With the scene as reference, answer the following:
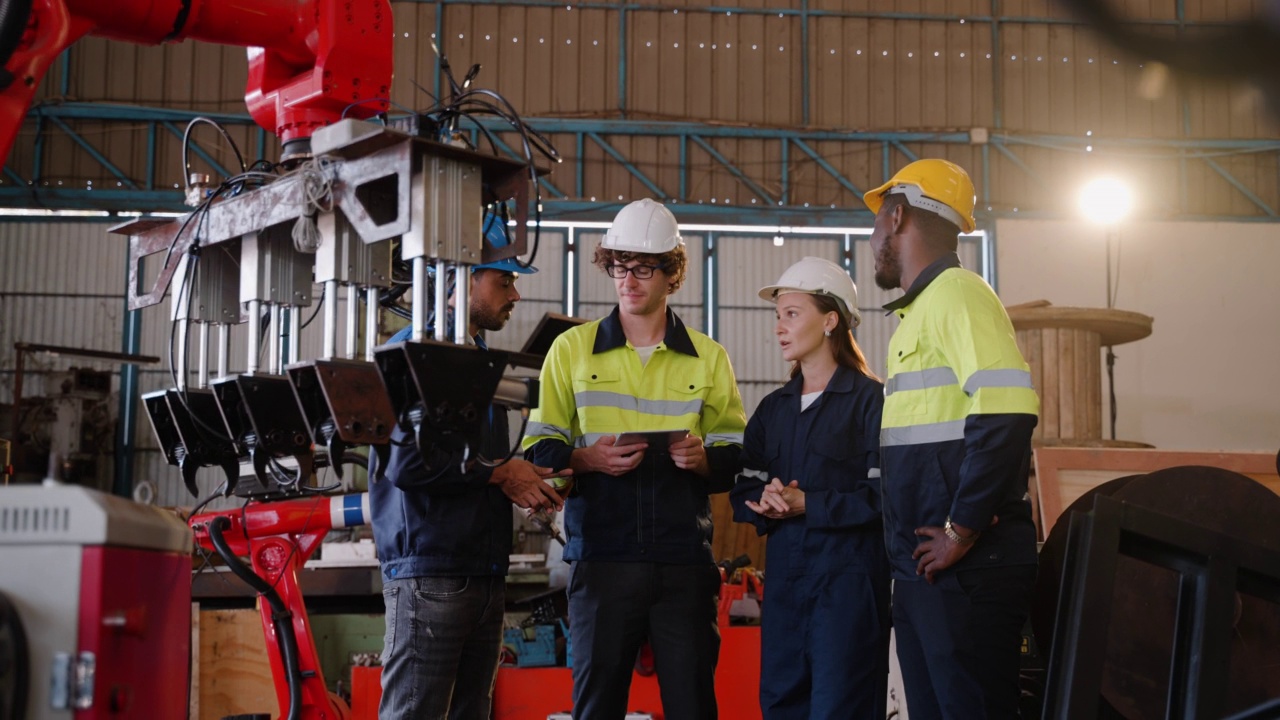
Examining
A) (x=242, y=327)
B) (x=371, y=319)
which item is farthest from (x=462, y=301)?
(x=242, y=327)

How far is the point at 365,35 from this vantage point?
3.00 metres

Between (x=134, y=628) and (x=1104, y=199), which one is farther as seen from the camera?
(x=1104, y=199)

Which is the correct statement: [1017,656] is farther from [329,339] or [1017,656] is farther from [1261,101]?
[1261,101]

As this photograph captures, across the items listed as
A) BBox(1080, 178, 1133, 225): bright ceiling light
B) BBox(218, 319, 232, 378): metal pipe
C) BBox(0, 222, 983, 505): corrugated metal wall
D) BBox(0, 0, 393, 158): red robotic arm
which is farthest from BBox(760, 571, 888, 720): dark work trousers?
BBox(1080, 178, 1133, 225): bright ceiling light

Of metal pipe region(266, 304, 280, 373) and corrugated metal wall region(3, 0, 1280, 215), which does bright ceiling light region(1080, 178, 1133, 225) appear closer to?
corrugated metal wall region(3, 0, 1280, 215)

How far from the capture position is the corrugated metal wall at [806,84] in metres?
13.9

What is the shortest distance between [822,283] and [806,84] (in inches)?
433

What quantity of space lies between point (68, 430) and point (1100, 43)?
12.8 meters

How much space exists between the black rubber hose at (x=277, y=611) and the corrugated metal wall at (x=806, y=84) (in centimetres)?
1000

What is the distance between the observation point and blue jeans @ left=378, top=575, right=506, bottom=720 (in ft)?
10.5

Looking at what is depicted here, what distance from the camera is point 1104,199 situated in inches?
498

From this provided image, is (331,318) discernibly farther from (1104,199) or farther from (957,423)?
(1104,199)

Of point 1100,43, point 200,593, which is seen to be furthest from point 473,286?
point 200,593

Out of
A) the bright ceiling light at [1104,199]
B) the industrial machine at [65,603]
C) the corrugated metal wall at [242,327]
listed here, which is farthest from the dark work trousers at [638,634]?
the bright ceiling light at [1104,199]
